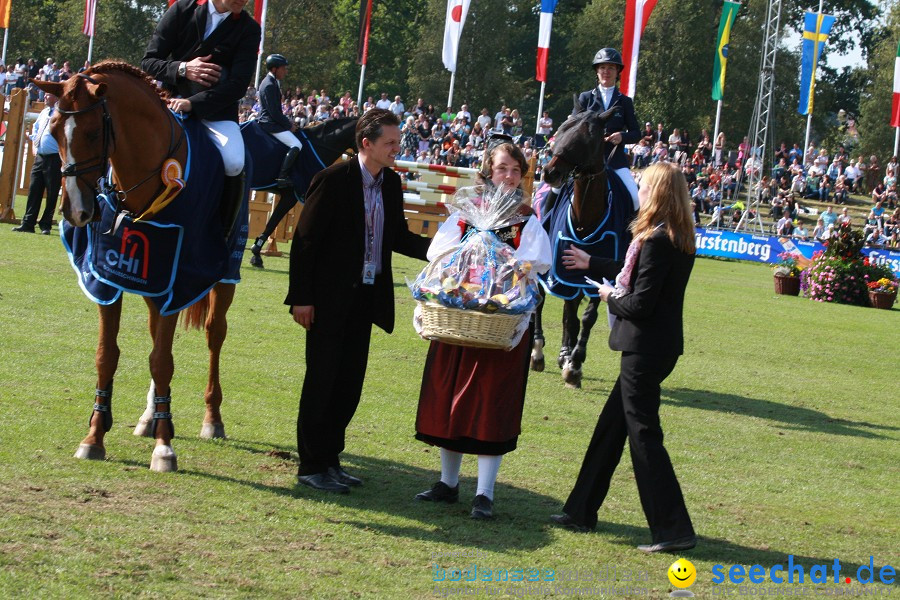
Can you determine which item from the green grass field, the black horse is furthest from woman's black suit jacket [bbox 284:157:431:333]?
the black horse

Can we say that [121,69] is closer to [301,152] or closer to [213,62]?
[213,62]

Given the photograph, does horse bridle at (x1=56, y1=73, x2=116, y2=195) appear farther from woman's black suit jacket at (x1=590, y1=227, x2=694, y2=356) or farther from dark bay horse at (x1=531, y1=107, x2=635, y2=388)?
dark bay horse at (x1=531, y1=107, x2=635, y2=388)

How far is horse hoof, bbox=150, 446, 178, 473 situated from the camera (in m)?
5.89

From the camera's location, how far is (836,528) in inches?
237

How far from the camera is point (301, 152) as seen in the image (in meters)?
15.1

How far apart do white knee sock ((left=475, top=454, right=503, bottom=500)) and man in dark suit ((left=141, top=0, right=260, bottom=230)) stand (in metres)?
2.21

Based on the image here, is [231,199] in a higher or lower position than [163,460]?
higher

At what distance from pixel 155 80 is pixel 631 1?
2508cm

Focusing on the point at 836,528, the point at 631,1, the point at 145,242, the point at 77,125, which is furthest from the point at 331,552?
the point at 631,1

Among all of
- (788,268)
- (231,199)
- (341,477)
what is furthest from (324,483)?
(788,268)

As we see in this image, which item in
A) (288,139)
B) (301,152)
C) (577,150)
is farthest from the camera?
(301,152)

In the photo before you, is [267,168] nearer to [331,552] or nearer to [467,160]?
[331,552]

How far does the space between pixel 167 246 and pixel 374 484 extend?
70.2 inches

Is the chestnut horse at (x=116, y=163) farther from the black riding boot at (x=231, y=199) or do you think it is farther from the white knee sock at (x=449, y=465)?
the white knee sock at (x=449, y=465)
